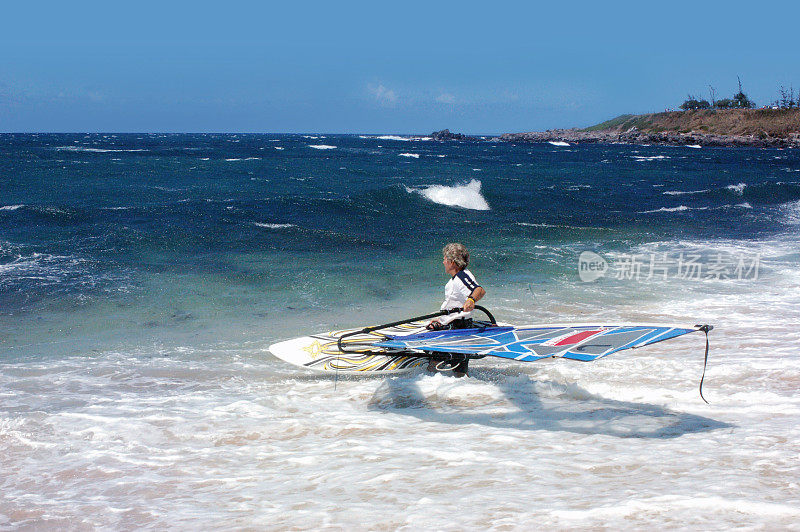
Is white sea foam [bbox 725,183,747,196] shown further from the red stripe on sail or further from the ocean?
the red stripe on sail

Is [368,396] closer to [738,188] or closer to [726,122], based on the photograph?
[738,188]

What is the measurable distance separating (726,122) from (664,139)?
18.5 m

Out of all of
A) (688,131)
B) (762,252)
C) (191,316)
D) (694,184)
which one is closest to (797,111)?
(688,131)

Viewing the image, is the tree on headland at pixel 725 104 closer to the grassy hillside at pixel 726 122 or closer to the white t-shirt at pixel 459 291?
the grassy hillside at pixel 726 122

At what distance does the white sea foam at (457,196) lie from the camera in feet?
90.2

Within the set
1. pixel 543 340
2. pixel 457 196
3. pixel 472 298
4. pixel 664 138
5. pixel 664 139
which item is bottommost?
pixel 543 340

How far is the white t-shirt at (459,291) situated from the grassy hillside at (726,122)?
116 m

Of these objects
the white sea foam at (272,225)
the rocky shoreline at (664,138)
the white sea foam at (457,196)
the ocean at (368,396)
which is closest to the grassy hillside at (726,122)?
the rocky shoreline at (664,138)

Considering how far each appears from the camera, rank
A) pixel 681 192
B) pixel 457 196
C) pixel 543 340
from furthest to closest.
Result: 1. pixel 681 192
2. pixel 457 196
3. pixel 543 340

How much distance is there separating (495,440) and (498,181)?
112 ft

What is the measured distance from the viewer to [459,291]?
6617 millimetres

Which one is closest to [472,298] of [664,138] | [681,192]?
[681,192]

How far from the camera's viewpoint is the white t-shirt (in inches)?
259

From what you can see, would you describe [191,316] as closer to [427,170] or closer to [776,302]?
[776,302]
